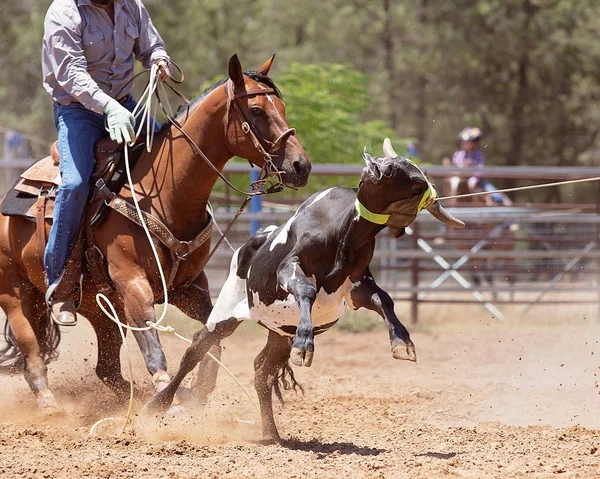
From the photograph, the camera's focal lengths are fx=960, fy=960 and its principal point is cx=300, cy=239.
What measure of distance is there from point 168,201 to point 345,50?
18.5 m

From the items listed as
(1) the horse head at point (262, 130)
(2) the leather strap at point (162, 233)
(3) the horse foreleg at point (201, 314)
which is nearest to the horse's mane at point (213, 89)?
(1) the horse head at point (262, 130)

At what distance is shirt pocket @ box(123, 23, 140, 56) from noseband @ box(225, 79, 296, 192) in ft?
2.66

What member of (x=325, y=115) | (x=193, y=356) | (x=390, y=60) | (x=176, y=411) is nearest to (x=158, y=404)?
(x=176, y=411)

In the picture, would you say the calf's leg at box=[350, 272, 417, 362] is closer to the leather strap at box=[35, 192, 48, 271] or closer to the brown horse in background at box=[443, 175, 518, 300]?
the leather strap at box=[35, 192, 48, 271]

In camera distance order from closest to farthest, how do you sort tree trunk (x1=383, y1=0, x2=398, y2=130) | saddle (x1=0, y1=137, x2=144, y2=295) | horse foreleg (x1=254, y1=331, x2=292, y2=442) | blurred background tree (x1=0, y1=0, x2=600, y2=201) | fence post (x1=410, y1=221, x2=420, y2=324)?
horse foreleg (x1=254, y1=331, x2=292, y2=442) → saddle (x1=0, y1=137, x2=144, y2=295) → fence post (x1=410, y1=221, x2=420, y2=324) → blurred background tree (x1=0, y1=0, x2=600, y2=201) → tree trunk (x1=383, y1=0, x2=398, y2=130)

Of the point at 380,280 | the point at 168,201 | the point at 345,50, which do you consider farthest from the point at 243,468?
the point at 345,50

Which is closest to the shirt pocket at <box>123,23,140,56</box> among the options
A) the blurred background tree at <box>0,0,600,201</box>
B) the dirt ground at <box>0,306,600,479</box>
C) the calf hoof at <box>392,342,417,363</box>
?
the dirt ground at <box>0,306,600,479</box>

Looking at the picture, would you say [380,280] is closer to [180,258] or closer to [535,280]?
[535,280]

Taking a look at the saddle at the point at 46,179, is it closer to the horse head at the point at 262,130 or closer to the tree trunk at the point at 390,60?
the horse head at the point at 262,130

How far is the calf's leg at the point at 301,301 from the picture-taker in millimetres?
4438

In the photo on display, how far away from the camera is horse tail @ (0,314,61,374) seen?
21.2 feet

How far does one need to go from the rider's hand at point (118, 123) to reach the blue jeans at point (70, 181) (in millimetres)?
308

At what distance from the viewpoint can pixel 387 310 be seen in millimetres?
4785

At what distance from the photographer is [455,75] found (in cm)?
2345
